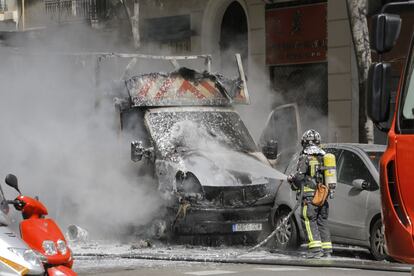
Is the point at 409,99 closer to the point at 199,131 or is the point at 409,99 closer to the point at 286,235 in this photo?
the point at 286,235

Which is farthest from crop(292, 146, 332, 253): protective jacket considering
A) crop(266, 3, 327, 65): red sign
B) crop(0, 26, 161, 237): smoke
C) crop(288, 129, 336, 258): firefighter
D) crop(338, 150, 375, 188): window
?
crop(266, 3, 327, 65): red sign

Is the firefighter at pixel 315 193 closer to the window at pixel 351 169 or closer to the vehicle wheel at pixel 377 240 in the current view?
the vehicle wheel at pixel 377 240

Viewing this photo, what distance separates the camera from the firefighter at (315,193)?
12625 millimetres

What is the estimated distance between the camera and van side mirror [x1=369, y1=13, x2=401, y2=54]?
262 inches

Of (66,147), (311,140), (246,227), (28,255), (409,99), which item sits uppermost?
(409,99)

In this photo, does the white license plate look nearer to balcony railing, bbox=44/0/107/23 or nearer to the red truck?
the red truck

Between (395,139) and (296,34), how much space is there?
15.9m

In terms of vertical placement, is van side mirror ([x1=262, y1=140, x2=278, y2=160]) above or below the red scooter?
above

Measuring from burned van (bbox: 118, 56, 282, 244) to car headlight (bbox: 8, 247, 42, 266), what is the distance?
5.66 m

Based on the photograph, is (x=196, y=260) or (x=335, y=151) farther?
(x=335, y=151)

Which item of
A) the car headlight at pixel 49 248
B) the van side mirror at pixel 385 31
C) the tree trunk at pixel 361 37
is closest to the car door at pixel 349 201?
the tree trunk at pixel 361 37

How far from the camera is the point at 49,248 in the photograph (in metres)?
7.88

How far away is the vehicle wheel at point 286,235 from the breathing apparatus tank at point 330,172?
1195 millimetres

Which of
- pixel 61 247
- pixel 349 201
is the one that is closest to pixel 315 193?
pixel 349 201
